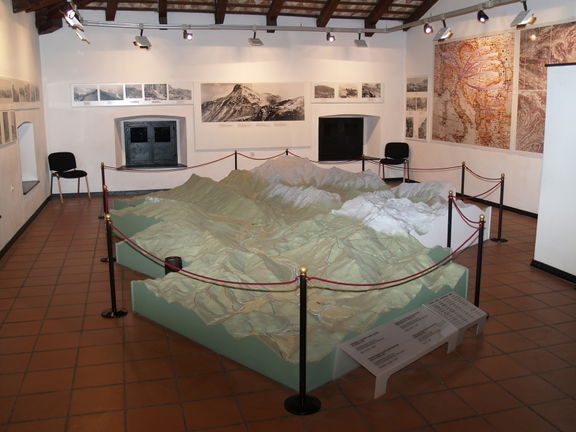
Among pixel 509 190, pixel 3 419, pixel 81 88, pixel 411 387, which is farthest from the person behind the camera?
pixel 81 88

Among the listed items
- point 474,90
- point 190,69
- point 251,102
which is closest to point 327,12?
point 251,102

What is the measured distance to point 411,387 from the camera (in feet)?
16.4

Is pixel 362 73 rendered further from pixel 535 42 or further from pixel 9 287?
pixel 9 287

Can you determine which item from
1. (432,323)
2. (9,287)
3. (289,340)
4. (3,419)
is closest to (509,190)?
(432,323)

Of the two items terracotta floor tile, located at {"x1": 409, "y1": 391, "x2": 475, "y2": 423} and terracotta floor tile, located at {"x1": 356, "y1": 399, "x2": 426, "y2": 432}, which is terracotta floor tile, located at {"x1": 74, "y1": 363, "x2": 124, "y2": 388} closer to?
terracotta floor tile, located at {"x1": 356, "y1": 399, "x2": 426, "y2": 432}

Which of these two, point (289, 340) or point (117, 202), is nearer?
point (289, 340)

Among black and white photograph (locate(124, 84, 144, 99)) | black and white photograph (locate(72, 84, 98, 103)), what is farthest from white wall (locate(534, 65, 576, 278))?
black and white photograph (locate(72, 84, 98, 103))

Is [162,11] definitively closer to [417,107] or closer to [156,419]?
[417,107]

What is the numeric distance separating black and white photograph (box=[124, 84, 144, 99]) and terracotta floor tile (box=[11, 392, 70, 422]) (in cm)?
1065

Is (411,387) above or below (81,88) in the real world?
below

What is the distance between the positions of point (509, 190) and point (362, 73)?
5669 millimetres

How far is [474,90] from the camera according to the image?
1315cm

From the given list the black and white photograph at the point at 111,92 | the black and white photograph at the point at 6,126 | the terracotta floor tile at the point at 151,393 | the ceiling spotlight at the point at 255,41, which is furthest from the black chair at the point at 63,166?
the terracotta floor tile at the point at 151,393

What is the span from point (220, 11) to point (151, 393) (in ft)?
36.4
